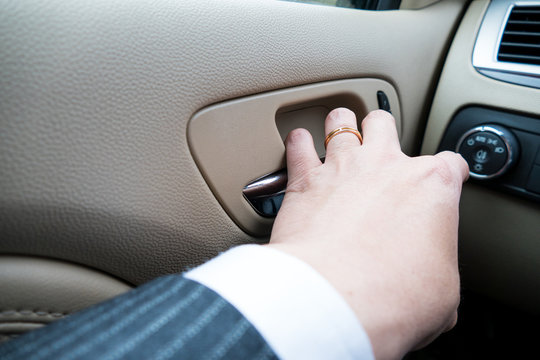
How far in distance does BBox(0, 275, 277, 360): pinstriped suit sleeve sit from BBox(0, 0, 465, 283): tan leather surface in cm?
13

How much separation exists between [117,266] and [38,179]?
5.9 inches

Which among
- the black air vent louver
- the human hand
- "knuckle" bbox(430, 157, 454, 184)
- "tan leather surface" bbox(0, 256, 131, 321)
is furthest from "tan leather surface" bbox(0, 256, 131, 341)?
the black air vent louver

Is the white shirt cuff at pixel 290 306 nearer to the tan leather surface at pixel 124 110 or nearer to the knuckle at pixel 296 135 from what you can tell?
the tan leather surface at pixel 124 110

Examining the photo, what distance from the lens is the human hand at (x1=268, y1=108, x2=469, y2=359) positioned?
0.39 metres

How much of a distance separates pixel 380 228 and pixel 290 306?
178mm

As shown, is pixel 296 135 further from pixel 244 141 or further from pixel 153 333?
pixel 153 333

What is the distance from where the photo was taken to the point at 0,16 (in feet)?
1.20

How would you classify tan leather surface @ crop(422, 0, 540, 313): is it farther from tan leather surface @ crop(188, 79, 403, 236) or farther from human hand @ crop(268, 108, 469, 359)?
tan leather surface @ crop(188, 79, 403, 236)

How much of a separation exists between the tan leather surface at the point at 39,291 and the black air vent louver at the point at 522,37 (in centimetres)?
90

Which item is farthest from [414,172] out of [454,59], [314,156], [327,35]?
[454,59]

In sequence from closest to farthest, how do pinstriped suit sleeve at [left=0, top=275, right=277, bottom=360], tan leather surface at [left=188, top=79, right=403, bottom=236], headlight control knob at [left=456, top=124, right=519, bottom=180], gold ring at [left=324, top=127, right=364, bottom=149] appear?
pinstriped suit sleeve at [left=0, top=275, right=277, bottom=360], tan leather surface at [left=188, top=79, right=403, bottom=236], gold ring at [left=324, top=127, right=364, bottom=149], headlight control knob at [left=456, top=124, right=519, bottom=180]

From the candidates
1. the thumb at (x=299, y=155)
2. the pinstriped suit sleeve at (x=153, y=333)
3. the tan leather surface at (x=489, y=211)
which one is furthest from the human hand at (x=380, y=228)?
the tan leather surface at (x=489, y=211)

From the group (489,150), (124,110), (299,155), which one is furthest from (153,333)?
(489,150)

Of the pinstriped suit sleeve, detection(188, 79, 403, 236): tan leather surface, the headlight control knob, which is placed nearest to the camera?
the pinstriped suit sleeve
